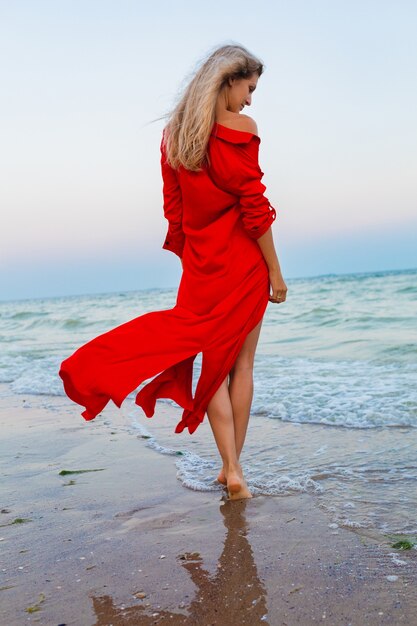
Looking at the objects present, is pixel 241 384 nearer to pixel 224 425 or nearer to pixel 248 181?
pixel 224 425

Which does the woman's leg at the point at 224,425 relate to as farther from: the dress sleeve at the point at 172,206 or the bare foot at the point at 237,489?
the dress sleeve at the point at 172,206

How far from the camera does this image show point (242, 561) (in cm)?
226

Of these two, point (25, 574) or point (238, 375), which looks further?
point (238, 375)

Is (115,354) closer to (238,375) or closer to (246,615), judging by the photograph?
(238,375)

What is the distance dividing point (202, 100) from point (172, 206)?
1.87 ft

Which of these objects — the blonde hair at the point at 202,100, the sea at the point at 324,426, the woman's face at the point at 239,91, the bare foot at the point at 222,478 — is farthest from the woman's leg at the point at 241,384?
the woman's face at the point at 239,91

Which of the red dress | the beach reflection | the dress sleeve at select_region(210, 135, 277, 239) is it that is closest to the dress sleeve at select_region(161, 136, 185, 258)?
the red dress

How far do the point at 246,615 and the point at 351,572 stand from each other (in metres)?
0.43

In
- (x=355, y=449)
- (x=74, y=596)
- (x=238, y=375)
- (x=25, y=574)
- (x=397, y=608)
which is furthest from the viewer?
(x=355, y=449)

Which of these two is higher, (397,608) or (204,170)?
(204,170)

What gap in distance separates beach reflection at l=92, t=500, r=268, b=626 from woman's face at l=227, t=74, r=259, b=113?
1956 millimetres

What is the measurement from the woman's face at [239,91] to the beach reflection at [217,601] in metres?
1.96

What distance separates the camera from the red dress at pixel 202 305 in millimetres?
2930

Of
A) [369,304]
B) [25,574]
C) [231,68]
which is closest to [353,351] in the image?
[231,68]
